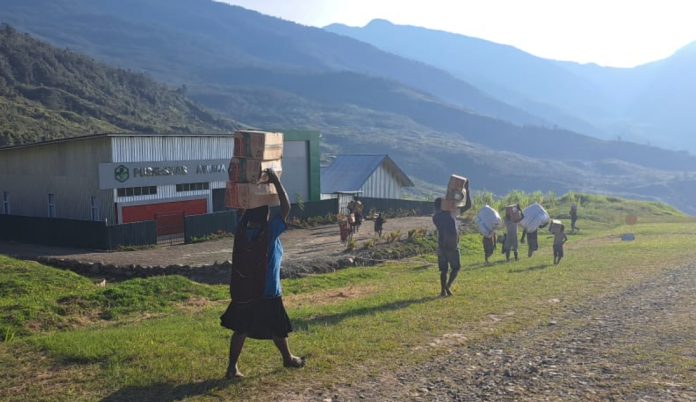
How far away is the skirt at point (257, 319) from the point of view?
304 inches

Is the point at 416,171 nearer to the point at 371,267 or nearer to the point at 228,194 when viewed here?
the point at 371,267

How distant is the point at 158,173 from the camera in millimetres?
33250

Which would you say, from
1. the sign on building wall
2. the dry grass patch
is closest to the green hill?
the sign on building wall

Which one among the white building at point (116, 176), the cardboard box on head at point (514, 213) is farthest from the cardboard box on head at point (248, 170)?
the white building at point (116, 176)

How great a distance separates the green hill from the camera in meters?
71.9

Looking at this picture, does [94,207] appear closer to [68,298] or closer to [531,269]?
[68,298]

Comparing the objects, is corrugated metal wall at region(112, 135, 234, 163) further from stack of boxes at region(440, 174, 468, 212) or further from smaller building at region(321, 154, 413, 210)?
stack of boxes at region(440, 174, 468, 212)

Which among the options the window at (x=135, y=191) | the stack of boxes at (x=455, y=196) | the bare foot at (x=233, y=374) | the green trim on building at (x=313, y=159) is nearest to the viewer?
the bare foot at (x=233, y=374)

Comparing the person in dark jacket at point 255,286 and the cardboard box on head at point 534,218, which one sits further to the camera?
the cardboard box on head at point 534,218

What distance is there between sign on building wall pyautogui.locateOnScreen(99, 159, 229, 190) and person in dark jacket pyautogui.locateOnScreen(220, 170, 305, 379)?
1001 inches

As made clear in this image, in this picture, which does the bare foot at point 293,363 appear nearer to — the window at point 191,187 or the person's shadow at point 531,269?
the person's shadow at point 531,269

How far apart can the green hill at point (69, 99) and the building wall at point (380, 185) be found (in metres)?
32.7

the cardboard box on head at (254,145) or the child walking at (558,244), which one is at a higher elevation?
the cardboard box on head at (254,145)

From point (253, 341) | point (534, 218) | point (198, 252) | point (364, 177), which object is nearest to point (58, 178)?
point (198, 252)
